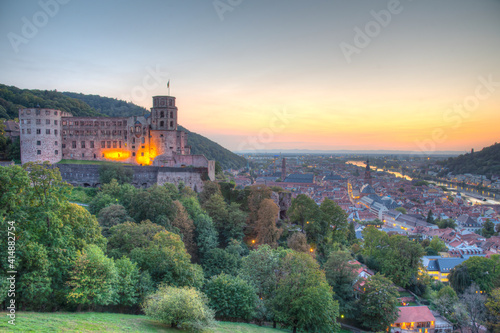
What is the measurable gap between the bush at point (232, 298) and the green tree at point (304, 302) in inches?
71.9

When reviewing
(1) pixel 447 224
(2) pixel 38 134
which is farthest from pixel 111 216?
(1) pixel 447 224

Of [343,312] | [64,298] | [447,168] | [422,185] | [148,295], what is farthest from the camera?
[447,168]

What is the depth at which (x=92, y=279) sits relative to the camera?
15164 mm

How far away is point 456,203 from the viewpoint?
107 meters

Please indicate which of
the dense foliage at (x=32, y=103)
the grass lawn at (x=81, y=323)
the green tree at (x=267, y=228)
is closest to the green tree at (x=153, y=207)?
the green tree at (x=267, y=228)

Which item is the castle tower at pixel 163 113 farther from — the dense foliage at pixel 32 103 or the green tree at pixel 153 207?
the dense foliage at pixel 32 103

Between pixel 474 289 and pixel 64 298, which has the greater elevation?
pixel 64 298

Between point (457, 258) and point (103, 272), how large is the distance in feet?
182

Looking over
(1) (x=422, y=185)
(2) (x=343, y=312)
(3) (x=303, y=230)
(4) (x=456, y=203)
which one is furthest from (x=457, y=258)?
(1) (x=422, y=185)

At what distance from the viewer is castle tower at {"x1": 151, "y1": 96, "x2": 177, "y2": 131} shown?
44.4 meters

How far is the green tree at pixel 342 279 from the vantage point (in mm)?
26656

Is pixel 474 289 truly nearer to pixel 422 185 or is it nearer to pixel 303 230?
pixel 303 230

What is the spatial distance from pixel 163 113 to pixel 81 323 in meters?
35.4

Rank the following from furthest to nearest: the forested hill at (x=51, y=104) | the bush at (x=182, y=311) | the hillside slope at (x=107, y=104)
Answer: the hillside slope at (x=107, y=104)
the forested hill at (x=51, y=104)
the bush at (x=182, y=311)
